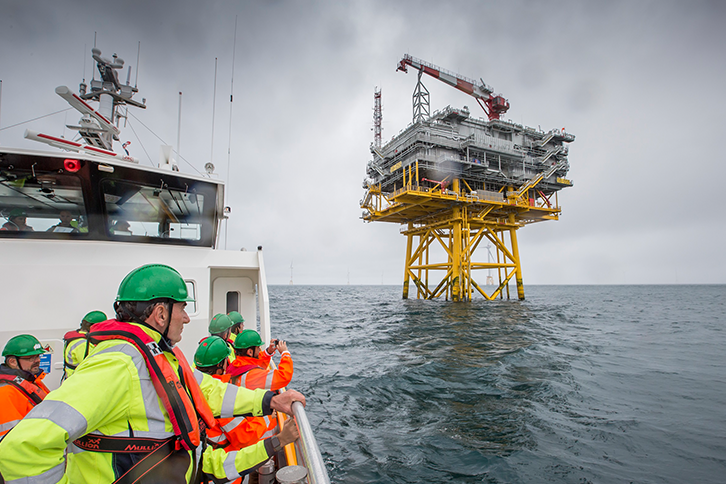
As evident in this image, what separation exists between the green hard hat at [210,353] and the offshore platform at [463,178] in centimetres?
2044

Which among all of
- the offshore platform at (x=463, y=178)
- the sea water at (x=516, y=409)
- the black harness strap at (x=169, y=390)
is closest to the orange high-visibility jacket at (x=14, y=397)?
the black harness strap at (x=169, y=390)

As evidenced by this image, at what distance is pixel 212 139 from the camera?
259 inches

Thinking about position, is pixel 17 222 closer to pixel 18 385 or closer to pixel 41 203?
pixel 41 203

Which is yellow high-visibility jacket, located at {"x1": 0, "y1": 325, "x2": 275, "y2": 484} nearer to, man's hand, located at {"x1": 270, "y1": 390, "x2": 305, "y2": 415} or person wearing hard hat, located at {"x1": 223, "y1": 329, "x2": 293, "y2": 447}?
man's hand, located at {"x1": 270, "y1": 390, "x2": 305, "y2": 415}

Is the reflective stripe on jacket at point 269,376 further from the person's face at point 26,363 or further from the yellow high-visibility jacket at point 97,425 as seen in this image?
the person's face at point 26,363

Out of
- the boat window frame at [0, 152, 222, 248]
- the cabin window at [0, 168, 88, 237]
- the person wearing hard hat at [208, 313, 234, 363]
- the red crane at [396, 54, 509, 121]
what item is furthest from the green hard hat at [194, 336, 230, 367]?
the red crane at [396, 54, 509, 121]

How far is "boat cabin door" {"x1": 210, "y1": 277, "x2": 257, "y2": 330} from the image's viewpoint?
6.90m

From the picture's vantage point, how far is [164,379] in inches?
58.4

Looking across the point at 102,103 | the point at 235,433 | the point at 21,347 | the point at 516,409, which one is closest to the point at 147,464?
the point at 235,433

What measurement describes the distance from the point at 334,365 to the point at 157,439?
8.92 metres

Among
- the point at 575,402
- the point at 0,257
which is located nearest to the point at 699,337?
the point at 575,402

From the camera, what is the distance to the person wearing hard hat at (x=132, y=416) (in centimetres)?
116

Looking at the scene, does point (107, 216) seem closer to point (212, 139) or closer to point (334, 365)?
point (212, 139)

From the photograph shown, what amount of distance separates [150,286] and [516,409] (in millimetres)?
6544
